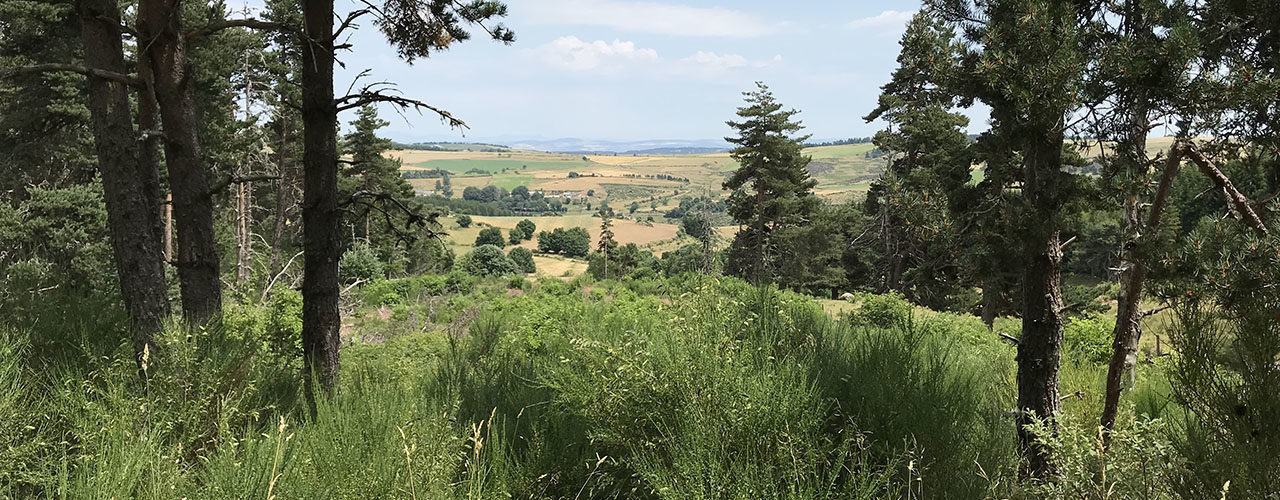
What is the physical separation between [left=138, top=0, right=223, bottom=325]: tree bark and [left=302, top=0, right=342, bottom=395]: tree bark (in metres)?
0.77

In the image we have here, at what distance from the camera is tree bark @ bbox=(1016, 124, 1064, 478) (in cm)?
416

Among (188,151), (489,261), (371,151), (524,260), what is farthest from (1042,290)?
(524,260)

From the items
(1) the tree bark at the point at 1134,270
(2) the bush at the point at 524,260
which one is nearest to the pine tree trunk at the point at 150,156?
(1) the tree bark at the point at 1134,270

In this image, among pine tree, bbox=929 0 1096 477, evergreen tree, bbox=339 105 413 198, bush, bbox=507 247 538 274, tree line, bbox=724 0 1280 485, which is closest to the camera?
tree line, bbox=724 0 1280 485

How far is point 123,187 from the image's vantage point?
4.44 meters

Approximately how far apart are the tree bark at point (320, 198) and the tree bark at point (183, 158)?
774mm

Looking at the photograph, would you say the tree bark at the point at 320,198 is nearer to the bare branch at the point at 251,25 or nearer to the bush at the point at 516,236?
the bare branch at the point at 251,25

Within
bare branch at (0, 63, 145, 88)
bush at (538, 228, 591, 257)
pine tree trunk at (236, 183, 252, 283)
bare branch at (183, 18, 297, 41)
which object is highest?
bare branch at (183, 18, 297, 41)

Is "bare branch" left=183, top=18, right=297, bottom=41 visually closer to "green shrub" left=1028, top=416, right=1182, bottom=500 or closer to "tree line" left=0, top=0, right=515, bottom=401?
"tree line" left=0, top=0, right=515, bottom=401

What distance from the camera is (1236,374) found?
101 inches

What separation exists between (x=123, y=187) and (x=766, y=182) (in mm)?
33907

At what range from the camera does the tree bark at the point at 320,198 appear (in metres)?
4.66

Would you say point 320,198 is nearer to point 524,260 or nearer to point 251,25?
point 251,25

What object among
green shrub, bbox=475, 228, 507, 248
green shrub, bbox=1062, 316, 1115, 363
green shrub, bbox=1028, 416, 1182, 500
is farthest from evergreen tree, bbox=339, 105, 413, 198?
green shrub, bbox=475, 228, 507, 248
